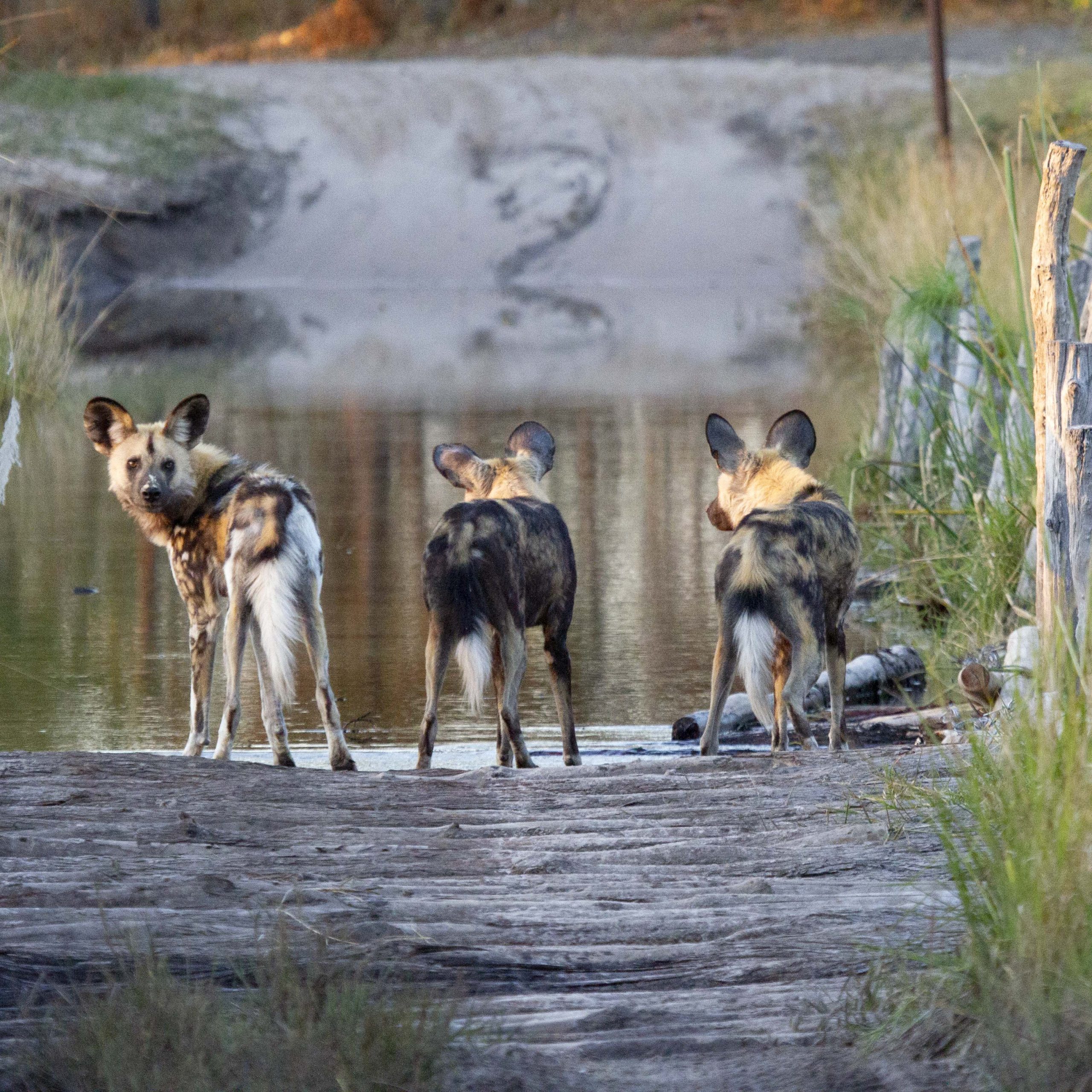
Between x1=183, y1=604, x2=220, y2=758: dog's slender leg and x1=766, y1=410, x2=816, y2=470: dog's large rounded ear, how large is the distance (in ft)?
6.73

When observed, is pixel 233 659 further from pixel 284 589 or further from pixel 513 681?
pixel 513 681

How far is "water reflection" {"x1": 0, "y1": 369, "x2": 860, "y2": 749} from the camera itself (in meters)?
7.27

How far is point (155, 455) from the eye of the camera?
6.65 m

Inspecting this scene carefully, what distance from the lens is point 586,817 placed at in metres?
4.74

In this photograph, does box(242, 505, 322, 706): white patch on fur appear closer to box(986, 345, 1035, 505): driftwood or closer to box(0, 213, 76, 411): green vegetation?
box(986, 345, 1035, 505): driftwood

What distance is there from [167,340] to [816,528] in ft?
58.5

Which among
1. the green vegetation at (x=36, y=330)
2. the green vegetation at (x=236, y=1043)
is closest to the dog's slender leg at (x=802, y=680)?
the green vegetation at (x=236, y=1043)

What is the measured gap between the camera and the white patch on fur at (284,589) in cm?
582

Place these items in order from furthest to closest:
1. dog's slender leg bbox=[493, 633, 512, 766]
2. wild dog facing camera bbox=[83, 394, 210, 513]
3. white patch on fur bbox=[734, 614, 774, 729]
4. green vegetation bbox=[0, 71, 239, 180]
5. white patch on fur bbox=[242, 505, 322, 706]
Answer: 1. green vegetation bbox=[0, 71, 239, 180]
2. wild dog facing camera bbox=[83, 394, 210, 513]
3. dog's slender leg bbox=[493, 633, 512, 766]
4. white patch on fur bbox=[242, 505, 322, 706]
5. white patch on fur bbox=[734, 614, 774, 729]

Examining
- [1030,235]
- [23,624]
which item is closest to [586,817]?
[23,624]

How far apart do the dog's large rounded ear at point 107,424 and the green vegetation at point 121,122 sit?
72.2 ft

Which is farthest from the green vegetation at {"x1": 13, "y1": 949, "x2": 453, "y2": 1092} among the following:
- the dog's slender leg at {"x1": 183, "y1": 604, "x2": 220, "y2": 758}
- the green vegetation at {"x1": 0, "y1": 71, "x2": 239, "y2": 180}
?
the green vegetation at {"x1": 0, "y1": 71, "x2": 239, "y2": 180}

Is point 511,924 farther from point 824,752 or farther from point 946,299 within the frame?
point 946,299

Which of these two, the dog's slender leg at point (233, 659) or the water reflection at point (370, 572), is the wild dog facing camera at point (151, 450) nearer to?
the dog's slender leg at point (233, 659)
